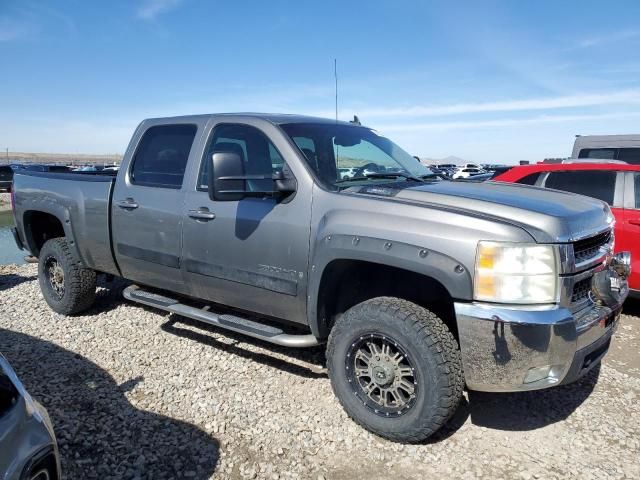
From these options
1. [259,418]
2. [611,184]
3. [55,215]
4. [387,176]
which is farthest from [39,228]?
[611,184]

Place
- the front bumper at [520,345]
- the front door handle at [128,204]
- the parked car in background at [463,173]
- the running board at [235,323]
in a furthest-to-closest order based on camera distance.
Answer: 1. the parked car in background at [463,173]
2. the front door handle at [128,204]
3. the running board at [235,323]
4. the front bumper at [520,345]

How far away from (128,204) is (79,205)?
0.78 m

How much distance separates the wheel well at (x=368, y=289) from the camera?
10.6 feet

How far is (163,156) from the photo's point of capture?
4453 millimetres

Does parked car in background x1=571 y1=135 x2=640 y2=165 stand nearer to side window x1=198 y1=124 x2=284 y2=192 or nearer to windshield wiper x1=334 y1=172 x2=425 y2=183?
windshield wiper x1=334 y1=172 x2=425 y2=183

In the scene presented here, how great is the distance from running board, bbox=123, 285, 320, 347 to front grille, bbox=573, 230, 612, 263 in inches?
66.7

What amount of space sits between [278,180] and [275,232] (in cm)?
35

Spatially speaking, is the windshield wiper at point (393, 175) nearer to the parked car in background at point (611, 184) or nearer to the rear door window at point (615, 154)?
the parked car in background at point (611, 184)

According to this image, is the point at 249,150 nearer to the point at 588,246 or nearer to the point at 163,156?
the point at 163,156

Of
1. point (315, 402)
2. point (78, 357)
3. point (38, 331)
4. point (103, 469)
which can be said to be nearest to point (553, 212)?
point (315, 402)

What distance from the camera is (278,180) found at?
11.3 ft

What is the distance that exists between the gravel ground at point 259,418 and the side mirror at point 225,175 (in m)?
1.44

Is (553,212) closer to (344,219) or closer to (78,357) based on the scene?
(344,219)

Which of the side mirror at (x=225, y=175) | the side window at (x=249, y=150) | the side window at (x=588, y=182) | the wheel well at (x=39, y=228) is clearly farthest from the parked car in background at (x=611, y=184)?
the wheel well at (x=39, y=228)
